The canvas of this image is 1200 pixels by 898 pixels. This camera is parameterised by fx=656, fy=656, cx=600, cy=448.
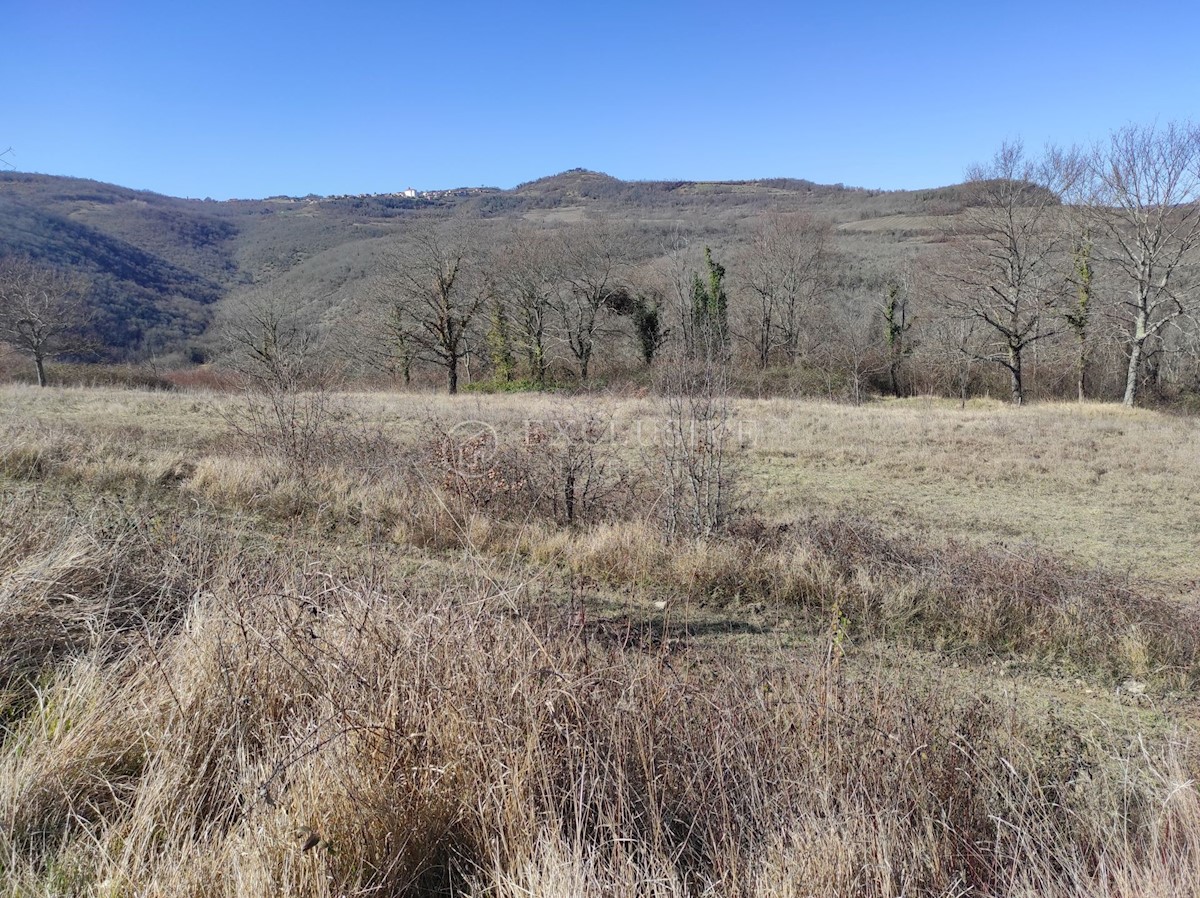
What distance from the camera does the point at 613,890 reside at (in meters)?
1.76

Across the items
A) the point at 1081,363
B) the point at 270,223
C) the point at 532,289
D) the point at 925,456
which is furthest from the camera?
the point at 270,223

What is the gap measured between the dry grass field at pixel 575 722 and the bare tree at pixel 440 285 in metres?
29.4

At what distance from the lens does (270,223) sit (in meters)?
124

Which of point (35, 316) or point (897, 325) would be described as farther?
point (897, 325)

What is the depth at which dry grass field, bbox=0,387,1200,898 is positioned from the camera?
192 cm

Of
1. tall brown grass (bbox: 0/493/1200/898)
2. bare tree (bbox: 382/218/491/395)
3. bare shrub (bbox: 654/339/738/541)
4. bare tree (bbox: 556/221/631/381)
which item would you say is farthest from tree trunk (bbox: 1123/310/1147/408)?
tall brown grass (bbox: 0/493/1200/898)

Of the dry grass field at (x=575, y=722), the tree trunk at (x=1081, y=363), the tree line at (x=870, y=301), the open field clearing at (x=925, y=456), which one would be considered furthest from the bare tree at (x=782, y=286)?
the dry grass field at (x=575, y=722)

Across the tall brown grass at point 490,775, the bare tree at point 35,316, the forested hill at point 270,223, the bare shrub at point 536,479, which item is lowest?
the bare shrub at point 536,479

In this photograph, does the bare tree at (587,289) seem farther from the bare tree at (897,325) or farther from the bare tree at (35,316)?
the bare tree at (35,316)

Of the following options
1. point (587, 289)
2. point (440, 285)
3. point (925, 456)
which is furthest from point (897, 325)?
point (925, 456)

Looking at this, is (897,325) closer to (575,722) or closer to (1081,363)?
(1081,363)

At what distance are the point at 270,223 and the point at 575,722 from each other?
144 m

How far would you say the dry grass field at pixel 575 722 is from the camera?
192 centimetres

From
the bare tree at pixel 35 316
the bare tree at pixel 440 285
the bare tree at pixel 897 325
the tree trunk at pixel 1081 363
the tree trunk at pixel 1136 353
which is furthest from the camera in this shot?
the bare tree at pixel 897 325
